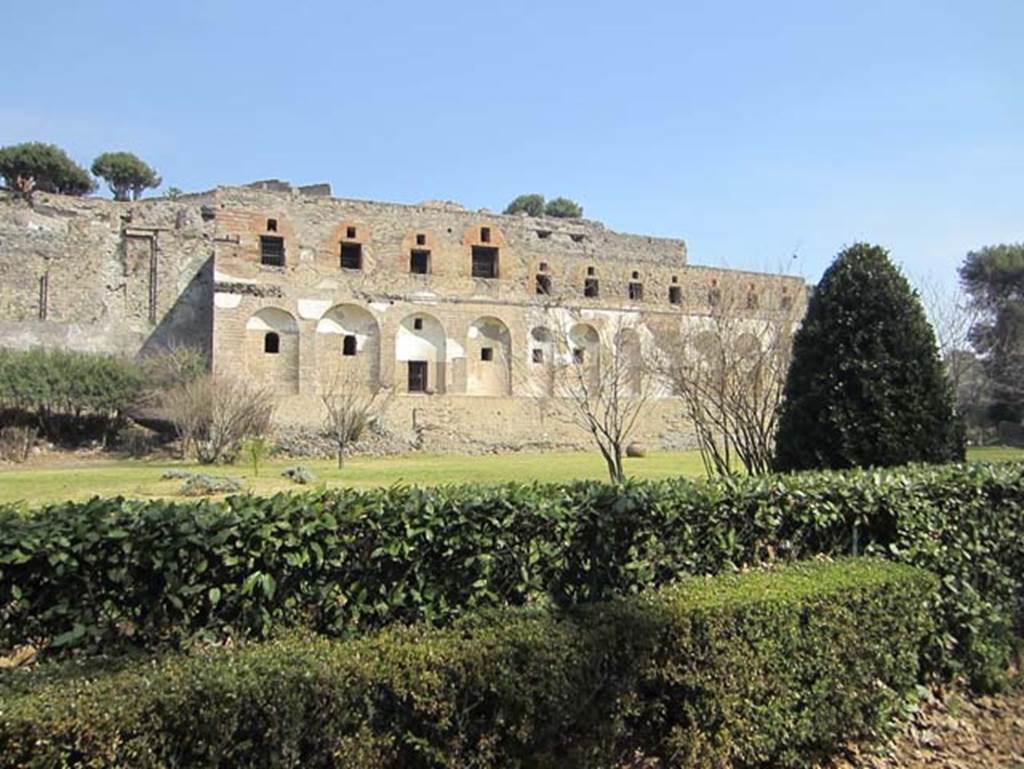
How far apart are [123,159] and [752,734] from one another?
219 feet

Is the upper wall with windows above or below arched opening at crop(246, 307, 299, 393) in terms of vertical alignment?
above

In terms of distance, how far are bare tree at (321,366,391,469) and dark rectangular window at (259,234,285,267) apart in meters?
5.81

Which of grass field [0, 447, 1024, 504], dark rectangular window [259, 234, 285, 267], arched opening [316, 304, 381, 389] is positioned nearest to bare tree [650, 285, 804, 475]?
grass field [0, 447, 1024, 504]

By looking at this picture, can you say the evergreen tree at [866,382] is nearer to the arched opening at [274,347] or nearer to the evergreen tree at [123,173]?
the arched opening at [274,347]

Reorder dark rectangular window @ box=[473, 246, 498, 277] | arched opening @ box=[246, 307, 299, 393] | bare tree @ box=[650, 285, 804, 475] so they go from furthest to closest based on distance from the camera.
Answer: dark rectangular window @ box=[473, 246, 498, 277] → arched opening @ box=[246, 307, 299, 393] → bare tree @ box=[650, 285, 804, 475]

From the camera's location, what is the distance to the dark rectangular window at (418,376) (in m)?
38.2

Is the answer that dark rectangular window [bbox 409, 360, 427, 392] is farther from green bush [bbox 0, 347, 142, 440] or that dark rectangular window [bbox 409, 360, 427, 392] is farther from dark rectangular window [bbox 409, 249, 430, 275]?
green bush [bbox 0, 347, 142, 440]

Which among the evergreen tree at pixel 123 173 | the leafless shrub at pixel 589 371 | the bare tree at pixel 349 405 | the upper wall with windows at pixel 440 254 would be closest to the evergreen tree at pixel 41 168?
the evergreen tree at pixel 123 173

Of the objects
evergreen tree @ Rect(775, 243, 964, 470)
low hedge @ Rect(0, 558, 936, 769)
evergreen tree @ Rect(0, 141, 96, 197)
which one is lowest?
low hedge @ Rect(0, 558, 936, 769)

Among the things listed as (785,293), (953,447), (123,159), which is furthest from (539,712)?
(123,159)

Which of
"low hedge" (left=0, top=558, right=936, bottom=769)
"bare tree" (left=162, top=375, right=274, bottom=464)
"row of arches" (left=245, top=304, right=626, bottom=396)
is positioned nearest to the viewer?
"low hedge" (left=0, top=558, right=936, bottom=769)

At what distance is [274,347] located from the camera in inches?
1387

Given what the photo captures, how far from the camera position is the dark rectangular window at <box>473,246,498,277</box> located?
4053 cm

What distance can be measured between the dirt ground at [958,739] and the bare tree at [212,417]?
24819 millimetres
